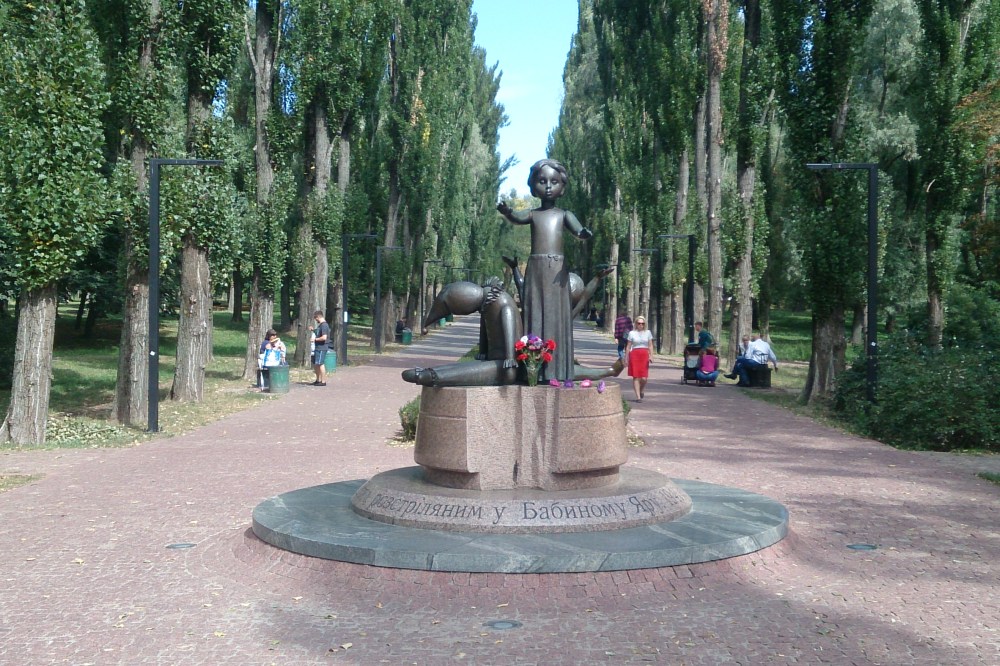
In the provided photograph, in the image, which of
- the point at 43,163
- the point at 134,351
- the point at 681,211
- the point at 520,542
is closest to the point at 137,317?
the point at 134,351

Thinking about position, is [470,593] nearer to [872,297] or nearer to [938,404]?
[938,404]

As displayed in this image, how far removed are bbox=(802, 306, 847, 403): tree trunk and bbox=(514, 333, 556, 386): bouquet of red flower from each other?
539 inches

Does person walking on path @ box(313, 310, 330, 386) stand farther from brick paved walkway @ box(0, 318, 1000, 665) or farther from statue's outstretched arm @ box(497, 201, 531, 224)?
statue's outstretched arm @ box(497, 201, 531, 224)

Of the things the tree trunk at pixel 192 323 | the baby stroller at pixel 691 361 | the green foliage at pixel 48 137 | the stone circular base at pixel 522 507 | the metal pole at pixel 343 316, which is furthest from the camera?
the metal pole at pixel 343 316

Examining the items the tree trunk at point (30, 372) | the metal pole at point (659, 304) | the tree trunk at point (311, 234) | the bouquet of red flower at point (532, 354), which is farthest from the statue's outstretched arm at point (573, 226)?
the metal pole at point (659, 304)

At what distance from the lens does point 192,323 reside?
1909cm

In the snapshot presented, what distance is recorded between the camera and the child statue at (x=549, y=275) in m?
9.07

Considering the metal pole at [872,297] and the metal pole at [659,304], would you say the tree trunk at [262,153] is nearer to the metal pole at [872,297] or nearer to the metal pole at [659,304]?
the metal pole at [872,297]

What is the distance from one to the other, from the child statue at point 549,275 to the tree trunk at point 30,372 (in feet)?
26.7

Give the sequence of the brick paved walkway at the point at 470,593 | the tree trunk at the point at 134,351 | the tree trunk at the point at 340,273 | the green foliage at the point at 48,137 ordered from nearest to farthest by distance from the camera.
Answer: the brick paved walkway at the point at 470,593
the green foliage at the point at 48,137
the tree trunk at the point at 134,351
the tree trunk at the point at 340,273

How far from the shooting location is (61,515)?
9.42 m

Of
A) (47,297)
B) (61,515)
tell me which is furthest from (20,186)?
(61,515)

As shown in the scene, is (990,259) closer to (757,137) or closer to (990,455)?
(757,137)

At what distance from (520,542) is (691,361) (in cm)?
1875
